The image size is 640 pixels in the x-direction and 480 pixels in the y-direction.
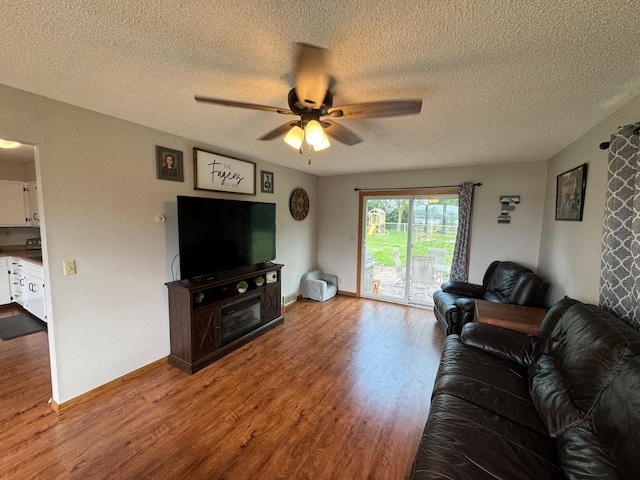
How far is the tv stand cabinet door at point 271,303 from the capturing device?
11.3 ft

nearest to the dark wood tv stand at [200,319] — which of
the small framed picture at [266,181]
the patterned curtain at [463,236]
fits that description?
the small framed picture at [266,181]

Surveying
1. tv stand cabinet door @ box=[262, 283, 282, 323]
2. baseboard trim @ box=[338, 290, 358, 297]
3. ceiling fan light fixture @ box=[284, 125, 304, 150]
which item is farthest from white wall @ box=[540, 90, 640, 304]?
tv stand cabinet door @ box=[262, 283, 282, 323]

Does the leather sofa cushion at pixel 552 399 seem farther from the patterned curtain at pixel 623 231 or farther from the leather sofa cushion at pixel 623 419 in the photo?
the patterned curtain at pixel 623 231

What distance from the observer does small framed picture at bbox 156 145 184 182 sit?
252 cm

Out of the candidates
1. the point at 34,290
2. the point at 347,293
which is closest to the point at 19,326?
the point at 34,290

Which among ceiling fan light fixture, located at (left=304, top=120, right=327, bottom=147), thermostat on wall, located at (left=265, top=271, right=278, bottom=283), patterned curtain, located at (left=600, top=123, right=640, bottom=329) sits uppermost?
ceiling fan light fixture, located at (left=304, top=120, right=327, bottom=147)

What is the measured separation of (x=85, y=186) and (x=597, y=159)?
410 centimetres

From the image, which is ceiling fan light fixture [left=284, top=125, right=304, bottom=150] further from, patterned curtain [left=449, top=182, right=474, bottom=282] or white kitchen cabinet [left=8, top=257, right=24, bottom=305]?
white kitchen cabinet [left=8, top=257, right=24, bottom=305]

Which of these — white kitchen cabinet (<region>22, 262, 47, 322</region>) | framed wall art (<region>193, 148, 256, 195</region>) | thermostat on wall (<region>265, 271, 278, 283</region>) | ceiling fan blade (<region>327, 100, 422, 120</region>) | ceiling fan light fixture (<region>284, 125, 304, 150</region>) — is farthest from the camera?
thermostat on wall (<region>265, 271, 278, 283</region>)

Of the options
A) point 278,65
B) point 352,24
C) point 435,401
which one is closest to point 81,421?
point 435,401

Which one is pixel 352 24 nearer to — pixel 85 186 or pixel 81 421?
pixel 85 186

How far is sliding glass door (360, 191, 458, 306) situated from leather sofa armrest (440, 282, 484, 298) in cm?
57

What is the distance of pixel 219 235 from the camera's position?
2.84 m

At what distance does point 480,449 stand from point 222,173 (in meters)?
3.24
